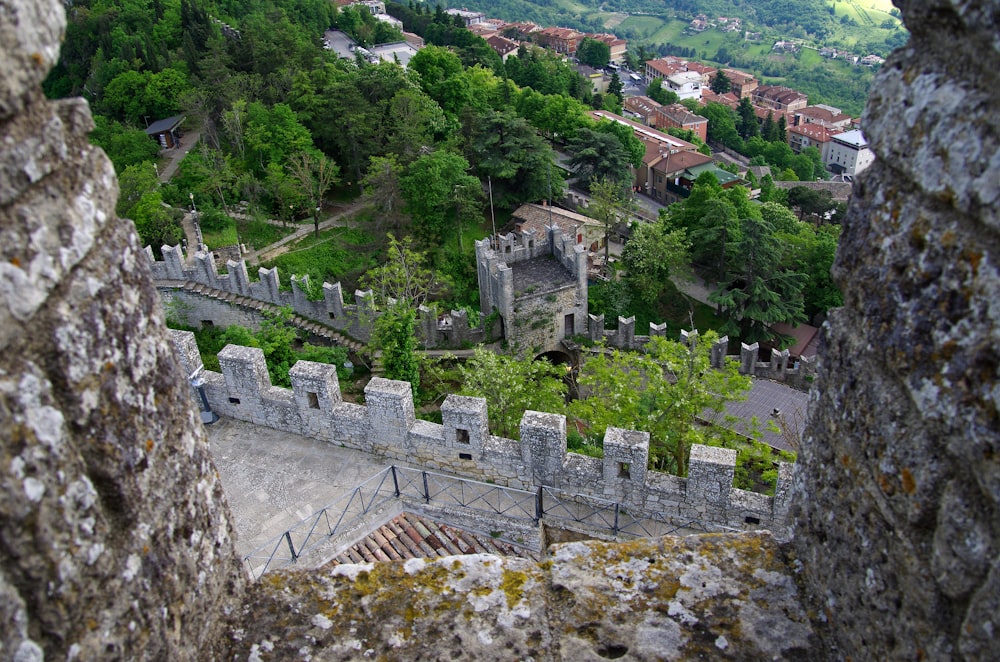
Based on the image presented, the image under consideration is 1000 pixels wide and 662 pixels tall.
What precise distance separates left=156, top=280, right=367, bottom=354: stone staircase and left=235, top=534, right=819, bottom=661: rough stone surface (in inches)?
851

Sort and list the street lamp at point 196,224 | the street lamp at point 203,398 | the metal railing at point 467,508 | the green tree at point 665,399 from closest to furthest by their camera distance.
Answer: the metal railing at point 467,508, the street lamp at point 203,398, the green tree at point 665,399, the street lamp at point 196,224

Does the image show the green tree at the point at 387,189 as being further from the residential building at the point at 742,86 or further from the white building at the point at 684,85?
the residential building at the point at 742,86

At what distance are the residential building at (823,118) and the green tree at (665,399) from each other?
99.2 m

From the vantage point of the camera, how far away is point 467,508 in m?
10.1

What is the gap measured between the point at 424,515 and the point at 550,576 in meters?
5.67

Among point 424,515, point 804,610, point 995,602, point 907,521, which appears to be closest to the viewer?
point 995,602

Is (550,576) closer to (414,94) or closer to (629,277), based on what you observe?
(629,277)

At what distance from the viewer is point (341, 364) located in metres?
22.2

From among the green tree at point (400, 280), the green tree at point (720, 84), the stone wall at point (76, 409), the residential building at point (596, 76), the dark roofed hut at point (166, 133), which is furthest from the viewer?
the green tree at point (720, 84)

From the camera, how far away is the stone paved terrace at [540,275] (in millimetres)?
26828

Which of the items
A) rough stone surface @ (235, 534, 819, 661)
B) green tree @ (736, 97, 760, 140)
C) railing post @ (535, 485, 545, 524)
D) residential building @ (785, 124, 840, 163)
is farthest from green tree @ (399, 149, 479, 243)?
residential building @ (785, 124, 840, 163)

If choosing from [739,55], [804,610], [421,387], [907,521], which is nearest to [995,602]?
[907,521]

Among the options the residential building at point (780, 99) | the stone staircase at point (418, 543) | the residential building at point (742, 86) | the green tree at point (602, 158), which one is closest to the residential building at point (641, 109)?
→ the residential building at point (780, 99)

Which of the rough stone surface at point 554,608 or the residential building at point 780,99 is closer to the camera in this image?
the rough stone surface at point 554,608
